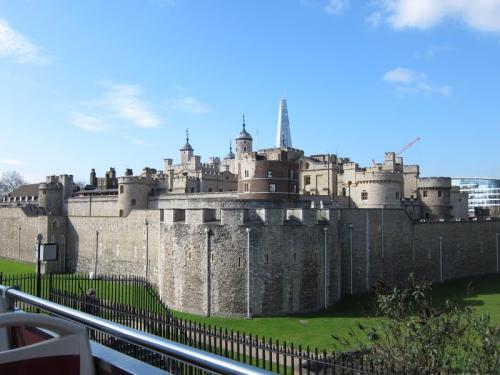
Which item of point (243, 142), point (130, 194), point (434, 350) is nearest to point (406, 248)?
point (434, 350)

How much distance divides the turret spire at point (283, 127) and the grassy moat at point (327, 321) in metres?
147

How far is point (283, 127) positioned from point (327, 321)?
162 metres

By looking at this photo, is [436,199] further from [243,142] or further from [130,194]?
[243,142]

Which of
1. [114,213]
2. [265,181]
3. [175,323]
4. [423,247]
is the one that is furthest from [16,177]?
[175,323]

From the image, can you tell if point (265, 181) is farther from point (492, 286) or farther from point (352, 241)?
point (492, 286)

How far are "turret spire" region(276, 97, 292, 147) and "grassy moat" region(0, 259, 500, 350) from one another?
147496 mm

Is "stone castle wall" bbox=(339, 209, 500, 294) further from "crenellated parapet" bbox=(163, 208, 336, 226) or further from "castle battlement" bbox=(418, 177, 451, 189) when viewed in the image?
"castle battlement" bbox=(418, 177, 451, 189)

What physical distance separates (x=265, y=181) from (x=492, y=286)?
17.8 m

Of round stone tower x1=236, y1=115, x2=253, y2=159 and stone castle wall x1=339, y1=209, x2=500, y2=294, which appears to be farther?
round stone tower x1=236, y1=115, x2=253, y2=159

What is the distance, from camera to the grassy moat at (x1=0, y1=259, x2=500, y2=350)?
20.0m

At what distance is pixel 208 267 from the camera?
24.2 m

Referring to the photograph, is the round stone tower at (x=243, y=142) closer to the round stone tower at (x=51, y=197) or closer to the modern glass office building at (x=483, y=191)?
the round stone tower at (x=51, y=197)

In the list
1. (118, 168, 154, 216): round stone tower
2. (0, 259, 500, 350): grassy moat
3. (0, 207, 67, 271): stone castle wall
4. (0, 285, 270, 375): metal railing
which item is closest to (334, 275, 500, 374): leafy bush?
(0, 259, 500, 350): grassy moat

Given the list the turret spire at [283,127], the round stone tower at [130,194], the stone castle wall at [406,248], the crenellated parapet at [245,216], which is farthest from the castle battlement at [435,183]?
the turret spire at [283,127]
